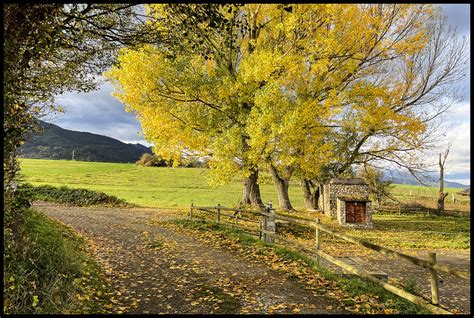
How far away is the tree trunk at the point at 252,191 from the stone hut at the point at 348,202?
312 inches

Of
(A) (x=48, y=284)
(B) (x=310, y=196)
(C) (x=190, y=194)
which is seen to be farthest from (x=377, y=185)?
(A) (x=48, y=284)

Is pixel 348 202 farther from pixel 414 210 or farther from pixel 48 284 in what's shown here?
pixel 48 284

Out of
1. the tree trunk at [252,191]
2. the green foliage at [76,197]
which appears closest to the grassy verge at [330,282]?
the tree trunk at [252,191]

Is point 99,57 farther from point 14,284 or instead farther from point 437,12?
point 437,12

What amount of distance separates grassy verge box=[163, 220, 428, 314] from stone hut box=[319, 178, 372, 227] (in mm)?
16859

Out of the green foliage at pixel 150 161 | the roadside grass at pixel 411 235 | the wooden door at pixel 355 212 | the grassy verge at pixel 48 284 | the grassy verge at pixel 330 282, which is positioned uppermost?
the green foliage at pixel 150 161

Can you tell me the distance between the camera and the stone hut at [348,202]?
92.6ft

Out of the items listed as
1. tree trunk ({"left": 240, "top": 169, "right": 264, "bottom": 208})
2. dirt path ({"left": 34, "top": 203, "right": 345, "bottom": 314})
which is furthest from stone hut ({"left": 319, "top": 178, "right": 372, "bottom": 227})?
dirt path ({"left": 34, "top": 203, "right": 345, "bottom": 314})

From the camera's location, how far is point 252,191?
25.5m

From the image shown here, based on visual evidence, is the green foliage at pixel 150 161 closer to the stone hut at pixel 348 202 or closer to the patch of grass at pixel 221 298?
the stone hut at pixel 348 202

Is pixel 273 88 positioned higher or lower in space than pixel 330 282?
higher

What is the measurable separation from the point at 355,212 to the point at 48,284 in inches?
1005

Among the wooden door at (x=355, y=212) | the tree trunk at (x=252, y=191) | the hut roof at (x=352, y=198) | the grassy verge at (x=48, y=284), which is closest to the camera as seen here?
the grassy verge at (x=48, y=284)

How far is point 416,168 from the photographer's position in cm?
2786
